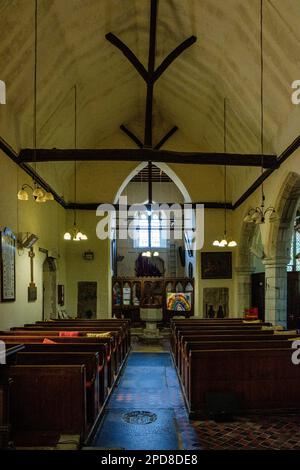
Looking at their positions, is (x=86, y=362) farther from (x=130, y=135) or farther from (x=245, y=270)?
(x=130, y=135)

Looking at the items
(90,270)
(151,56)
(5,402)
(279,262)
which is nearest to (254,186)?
(279,262)

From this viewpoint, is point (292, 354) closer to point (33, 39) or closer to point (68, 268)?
point (33, 39)

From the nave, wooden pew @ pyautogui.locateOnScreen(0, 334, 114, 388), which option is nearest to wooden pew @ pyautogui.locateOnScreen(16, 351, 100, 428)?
the nave

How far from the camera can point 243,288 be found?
1443 centimetres

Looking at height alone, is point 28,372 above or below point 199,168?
below

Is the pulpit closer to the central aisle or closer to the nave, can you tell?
the central aisle

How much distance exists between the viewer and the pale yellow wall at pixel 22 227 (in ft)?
26.9

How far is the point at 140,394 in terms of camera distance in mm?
6555

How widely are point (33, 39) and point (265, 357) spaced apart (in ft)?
22.2

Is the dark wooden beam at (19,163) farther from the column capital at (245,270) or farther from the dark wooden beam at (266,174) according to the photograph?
the column capital at (245,270)

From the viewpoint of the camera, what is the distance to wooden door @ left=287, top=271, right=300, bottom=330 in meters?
11.7

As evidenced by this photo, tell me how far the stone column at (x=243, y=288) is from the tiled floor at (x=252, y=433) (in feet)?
29.5

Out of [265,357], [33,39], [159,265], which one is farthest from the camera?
[159,265]
